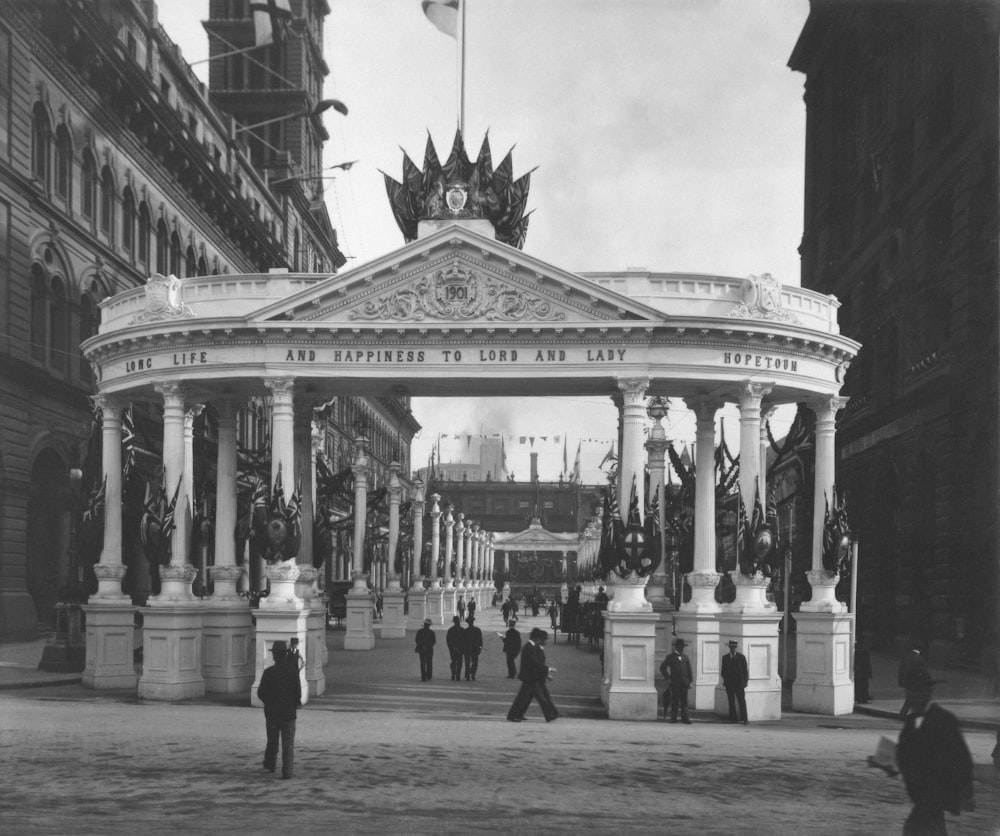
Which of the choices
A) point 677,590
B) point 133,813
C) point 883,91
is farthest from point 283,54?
point 133,813

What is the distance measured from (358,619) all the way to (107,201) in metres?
17.0

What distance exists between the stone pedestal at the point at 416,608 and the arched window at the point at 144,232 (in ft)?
62.2

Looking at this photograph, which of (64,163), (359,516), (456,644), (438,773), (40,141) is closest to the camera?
(438,773)

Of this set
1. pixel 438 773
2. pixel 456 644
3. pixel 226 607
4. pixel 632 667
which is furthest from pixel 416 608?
pixel 438 773

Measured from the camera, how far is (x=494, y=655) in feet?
146

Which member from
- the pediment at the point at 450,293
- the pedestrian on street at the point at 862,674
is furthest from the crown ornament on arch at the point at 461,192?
the pedestrian on street at the point at 862,674

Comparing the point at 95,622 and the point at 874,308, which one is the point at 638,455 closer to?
the point at 95,622

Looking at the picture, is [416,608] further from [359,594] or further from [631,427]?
[631,427]

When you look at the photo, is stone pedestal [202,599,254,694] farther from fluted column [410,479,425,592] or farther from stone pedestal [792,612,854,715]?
fluted column [410,479,425,592]

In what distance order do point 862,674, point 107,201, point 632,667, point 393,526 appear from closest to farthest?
point 632,667
point 862,674
point 107,201
point 393,526

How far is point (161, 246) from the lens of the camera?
53.5 metres

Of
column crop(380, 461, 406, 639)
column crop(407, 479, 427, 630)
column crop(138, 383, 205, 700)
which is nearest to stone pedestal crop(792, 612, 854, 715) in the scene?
column crop(138, 383, 205, 700)

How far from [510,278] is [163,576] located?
918 cm

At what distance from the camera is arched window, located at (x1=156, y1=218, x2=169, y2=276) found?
174 feet
